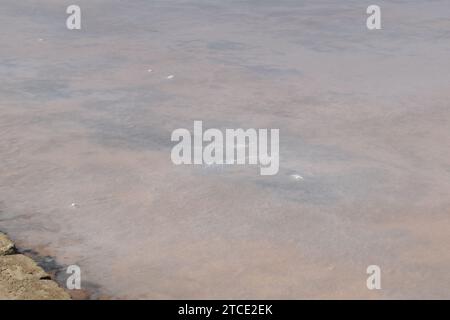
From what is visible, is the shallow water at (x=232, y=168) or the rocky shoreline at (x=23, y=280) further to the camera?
the shallow water at (x=232, y=168)

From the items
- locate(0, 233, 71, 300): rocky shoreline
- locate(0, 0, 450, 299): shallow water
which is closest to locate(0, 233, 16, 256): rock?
locate(0, 233, 71, 300): rocky shoreline

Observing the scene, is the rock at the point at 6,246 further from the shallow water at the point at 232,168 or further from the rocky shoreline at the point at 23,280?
the shallow water at the point at 232,168

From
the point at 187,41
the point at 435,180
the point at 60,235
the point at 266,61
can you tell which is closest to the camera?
the point at 60,235

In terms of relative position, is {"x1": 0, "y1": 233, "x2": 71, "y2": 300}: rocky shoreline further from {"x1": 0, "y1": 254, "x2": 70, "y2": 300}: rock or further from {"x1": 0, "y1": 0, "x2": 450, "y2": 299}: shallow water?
{"x1": 0, "y1": 0, "x2": 450, "y2": 299}: shallow water

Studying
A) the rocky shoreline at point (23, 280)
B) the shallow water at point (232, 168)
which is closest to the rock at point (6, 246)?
the rocky shoreline at point (23, 280)

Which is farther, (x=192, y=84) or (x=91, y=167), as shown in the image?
(x=192, y=84)
